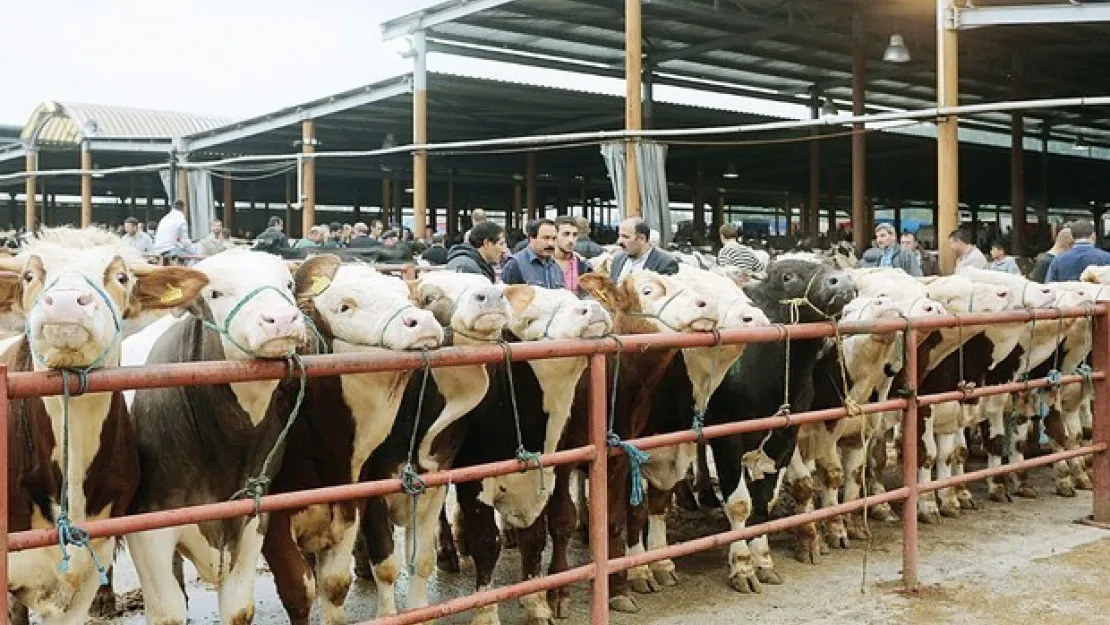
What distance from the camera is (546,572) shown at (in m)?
5.81

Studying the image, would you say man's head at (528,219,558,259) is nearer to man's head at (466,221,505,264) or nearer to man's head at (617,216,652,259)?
man's head at (466,221,505,264)

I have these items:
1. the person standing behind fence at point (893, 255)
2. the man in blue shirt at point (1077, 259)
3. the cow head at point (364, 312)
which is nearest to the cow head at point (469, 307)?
the cow head at point (364, 312)

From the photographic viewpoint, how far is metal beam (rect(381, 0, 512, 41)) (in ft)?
48.3

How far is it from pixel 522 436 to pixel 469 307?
1029mm

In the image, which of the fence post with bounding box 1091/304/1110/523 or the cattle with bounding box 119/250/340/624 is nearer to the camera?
the cattle with bounding box 119/250/340/624


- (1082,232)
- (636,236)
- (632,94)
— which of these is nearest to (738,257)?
(636,236)

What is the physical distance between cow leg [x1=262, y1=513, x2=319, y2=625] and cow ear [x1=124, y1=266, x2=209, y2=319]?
3.45 feet

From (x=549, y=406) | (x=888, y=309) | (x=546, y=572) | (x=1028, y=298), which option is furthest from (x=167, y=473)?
(x=1028, y=298)

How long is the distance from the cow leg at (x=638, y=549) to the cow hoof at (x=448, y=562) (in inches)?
40.3

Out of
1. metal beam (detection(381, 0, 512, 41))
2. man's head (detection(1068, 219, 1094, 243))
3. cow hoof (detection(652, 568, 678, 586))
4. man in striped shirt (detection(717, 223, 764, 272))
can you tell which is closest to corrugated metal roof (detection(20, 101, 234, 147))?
metal beam (detection(381, 0, 512, 41))

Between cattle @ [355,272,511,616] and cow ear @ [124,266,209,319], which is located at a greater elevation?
cow ear @ [124,266,209,319]

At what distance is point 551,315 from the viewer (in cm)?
481

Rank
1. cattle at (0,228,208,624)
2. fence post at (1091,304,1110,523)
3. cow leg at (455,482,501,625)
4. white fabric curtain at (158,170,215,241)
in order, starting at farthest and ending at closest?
white fabric curtain at (158,170,215,241) → fence post at (1091,304,1110,523) → cow leg at (455,482,501,625) → cattle at (0,228,208,624)

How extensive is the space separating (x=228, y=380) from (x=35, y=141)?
23.3m
